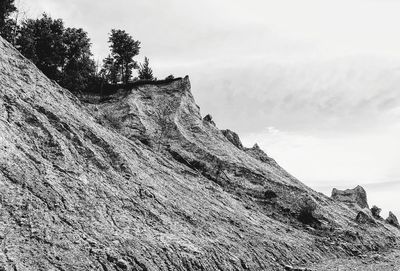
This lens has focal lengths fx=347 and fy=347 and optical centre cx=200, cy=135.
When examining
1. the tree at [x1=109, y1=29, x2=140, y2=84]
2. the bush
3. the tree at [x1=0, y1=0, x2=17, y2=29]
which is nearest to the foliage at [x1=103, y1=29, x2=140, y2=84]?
the tree at [x1=109, y1=29, x2=140, y2=84]

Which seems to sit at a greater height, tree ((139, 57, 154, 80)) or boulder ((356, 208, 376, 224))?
tree ((139, 57, 154, 80))

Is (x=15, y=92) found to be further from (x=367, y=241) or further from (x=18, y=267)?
(x=367, y=241)

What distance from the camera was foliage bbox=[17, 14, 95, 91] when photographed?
145 feet

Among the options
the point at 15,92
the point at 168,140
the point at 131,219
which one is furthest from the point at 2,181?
the point at 168,140

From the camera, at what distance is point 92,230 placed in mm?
15742

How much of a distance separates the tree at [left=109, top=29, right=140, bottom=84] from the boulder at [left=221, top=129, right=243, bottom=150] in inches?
921

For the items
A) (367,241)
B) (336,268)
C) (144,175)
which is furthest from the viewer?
(367,241)

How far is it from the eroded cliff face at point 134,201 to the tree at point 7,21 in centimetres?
1669

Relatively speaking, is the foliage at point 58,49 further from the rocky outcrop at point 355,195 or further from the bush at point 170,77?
the rocky outcrop at point 355,195

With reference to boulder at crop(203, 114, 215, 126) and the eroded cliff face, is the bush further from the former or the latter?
the eroded cliff face

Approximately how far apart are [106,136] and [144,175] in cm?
499

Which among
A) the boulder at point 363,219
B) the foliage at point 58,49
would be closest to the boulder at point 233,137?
the boulder at point 363,219

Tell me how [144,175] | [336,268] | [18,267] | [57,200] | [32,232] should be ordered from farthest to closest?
1. [144,175]
2. [336,268]
3. [57,200]
4. [32,232]
5. [18,267]


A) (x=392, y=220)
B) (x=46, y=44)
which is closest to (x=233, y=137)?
(x=46, y=44)
